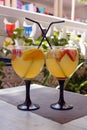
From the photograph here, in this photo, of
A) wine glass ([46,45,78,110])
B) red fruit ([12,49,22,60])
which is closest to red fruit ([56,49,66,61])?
wine glass ([46,45,78,110])

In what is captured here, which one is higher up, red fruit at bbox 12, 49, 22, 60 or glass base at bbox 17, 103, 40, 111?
red fruit at bbox 12, 49, 22, 60

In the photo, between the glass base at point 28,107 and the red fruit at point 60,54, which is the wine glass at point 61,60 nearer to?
the red fruit at point 60,54

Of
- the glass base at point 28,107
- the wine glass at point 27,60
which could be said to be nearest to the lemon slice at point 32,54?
the wine glass at point 27,60

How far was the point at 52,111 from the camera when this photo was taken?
0.60 metres

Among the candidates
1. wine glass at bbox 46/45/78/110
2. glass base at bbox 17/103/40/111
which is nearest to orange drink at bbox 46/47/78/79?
wine glass at bbox 46/45/78/110

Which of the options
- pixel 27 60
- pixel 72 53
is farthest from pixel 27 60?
pixel 72 53

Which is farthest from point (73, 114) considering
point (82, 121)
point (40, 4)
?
point (40, 4)

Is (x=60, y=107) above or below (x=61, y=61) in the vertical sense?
below

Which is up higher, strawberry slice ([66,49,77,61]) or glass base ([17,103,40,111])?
strawberry slice ([66,49,77,61])

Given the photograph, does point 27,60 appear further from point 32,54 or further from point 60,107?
point 60,107

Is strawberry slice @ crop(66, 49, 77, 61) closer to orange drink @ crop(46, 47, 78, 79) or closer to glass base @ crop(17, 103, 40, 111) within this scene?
orange drink @ crop(46, 47, 78, 79)

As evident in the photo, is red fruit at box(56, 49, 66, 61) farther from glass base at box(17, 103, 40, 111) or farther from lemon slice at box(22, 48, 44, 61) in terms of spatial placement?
glass base at box(17, 103, 40, 111)

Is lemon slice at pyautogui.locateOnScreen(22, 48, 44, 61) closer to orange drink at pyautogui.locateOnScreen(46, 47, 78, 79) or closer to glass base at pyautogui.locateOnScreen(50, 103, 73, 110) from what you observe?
orange drink at pyautogui.locateOnScreen(46, 47, 78, 79)

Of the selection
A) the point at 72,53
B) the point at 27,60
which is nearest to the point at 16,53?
the point at 27,60
